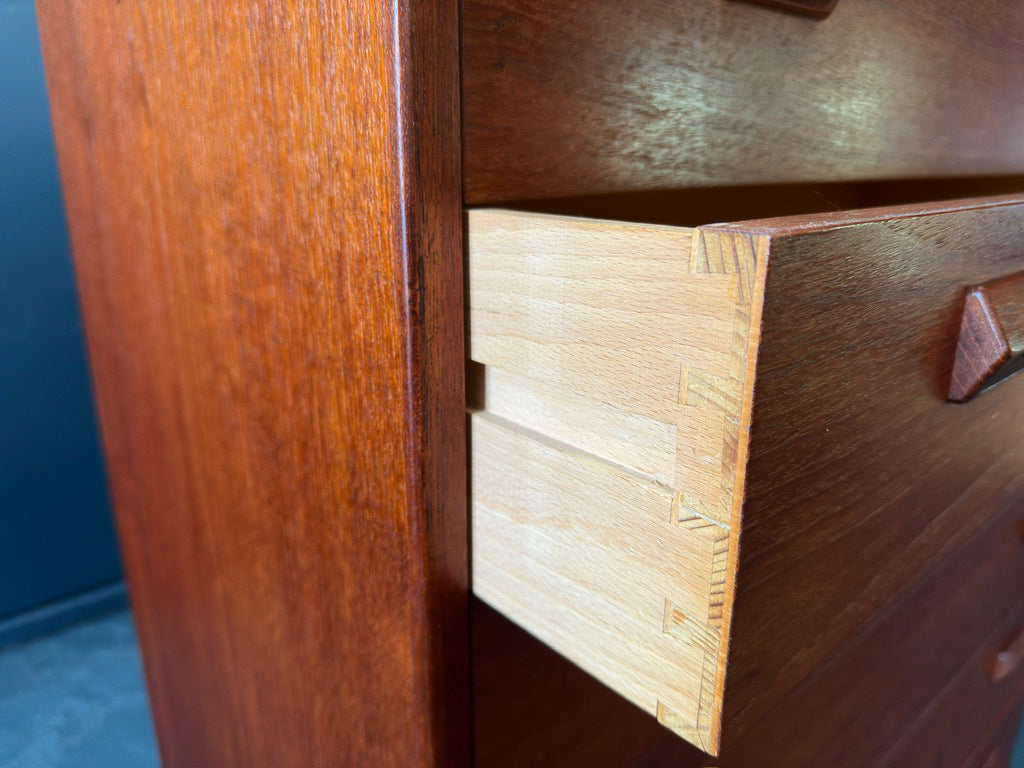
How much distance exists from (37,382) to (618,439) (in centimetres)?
127

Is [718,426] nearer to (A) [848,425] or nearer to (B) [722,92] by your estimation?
(A) [848,425]

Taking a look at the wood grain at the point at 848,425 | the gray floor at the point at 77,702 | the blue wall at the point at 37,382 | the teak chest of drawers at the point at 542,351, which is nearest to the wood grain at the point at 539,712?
the teak chest of drawers at the point at 542,351

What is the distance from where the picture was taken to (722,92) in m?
0.43

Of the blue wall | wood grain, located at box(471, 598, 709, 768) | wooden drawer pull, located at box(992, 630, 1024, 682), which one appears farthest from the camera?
the blue wall

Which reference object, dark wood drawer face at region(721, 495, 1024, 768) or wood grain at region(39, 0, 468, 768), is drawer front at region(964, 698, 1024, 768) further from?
wood grain at region(39, 0, 468, 768)

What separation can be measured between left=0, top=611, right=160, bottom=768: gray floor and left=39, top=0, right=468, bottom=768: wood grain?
581 millimetres

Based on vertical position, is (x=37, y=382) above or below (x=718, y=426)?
below

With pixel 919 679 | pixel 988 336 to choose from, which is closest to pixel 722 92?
pixel 988 336

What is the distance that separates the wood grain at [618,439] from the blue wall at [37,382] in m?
1.15

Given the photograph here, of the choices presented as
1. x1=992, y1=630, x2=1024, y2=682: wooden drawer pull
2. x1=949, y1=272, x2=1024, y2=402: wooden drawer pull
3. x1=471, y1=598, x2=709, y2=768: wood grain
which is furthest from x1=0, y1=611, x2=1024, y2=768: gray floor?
x1=949, y1=272, x2=1024, y2=402: wooden drawer pull

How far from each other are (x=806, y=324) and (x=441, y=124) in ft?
0.52

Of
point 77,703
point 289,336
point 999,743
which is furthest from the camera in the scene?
point 77,703

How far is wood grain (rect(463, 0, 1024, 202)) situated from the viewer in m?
0.34

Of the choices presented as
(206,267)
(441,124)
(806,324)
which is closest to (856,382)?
(806,324)
